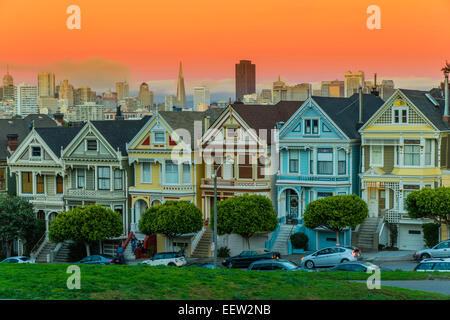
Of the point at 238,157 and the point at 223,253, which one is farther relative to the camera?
the point at 238,157

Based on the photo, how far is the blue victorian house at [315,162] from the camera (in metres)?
54.4

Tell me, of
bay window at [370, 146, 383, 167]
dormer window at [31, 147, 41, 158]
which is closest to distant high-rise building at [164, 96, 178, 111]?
dormer window at [31, 147, 41, 158]

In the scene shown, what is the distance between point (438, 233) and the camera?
51.0 m

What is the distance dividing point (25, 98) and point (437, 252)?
77078 mm

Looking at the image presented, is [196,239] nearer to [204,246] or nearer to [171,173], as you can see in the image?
[204,246]

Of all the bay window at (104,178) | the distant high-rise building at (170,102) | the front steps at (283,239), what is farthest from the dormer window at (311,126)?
Answer: the distant high-rise building at (170,102)

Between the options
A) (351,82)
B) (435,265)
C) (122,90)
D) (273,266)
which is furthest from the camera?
(122,90)

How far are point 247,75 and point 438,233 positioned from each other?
20908mm

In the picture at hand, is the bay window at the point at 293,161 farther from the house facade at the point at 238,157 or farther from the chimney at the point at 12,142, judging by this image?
the chimney at the point at 12,142

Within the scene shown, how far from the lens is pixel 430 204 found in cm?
4869

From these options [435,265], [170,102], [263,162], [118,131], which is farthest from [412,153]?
[170,102]

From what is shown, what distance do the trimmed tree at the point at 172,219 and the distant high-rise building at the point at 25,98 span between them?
5969cm
